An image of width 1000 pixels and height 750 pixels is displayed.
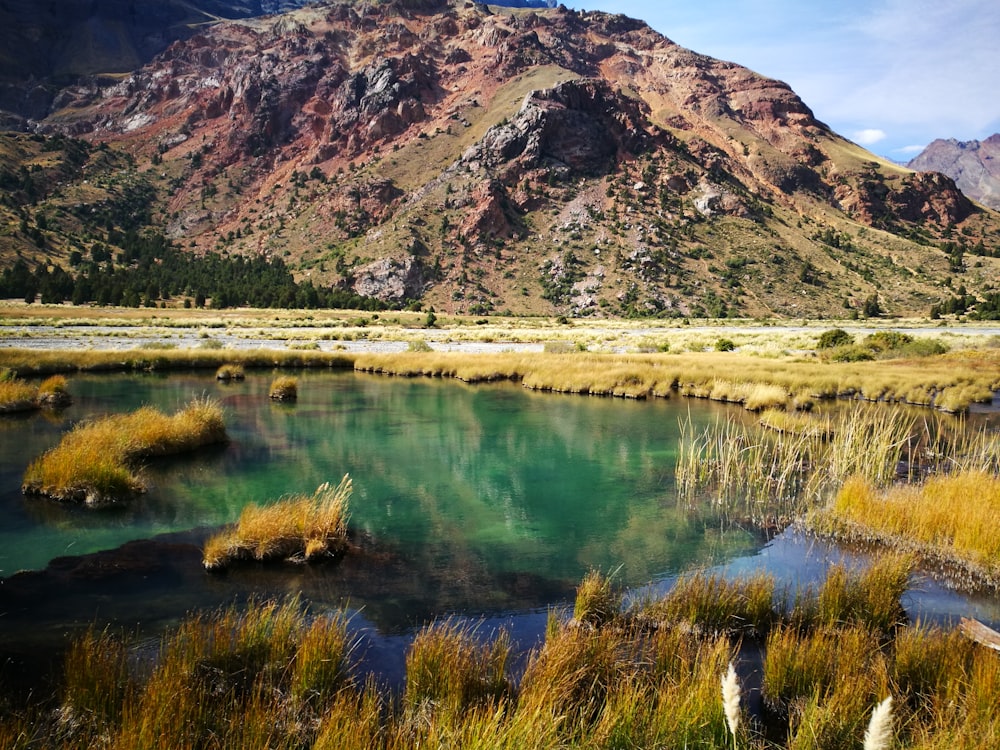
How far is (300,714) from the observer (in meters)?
5.25

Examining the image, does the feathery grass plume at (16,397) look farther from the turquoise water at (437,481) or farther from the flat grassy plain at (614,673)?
the flat grassy plain at (614,673)

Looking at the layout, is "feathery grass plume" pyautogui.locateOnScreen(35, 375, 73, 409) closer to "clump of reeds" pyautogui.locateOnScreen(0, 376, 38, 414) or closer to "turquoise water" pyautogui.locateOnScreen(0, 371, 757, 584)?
"clump of reeds" pyautogui.locateOnScreen(0, 376, 38, 414)

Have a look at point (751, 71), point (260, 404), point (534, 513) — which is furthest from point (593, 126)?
point (534, 513)

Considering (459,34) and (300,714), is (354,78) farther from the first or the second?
(300,714)

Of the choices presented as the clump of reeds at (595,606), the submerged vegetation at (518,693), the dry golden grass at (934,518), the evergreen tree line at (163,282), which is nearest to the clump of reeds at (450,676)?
the submerged vegetation at (518,693)

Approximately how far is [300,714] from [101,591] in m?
5.10

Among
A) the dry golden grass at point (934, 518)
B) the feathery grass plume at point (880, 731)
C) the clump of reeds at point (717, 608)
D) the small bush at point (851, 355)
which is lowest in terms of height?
the clump of reeds at point (717, 608)

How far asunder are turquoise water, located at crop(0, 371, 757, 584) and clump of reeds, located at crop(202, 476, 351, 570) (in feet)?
4.18

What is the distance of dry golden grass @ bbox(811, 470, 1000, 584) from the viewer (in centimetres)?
966

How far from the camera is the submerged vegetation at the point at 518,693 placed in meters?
4.63

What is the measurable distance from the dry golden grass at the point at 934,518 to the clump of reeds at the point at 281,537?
8732mm

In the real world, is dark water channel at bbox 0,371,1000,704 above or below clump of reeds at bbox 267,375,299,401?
below

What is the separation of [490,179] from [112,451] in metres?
111

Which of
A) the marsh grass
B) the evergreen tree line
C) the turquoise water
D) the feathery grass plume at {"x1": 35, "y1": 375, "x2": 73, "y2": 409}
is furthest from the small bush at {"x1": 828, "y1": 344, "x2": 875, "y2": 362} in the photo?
the evergreen tree line
